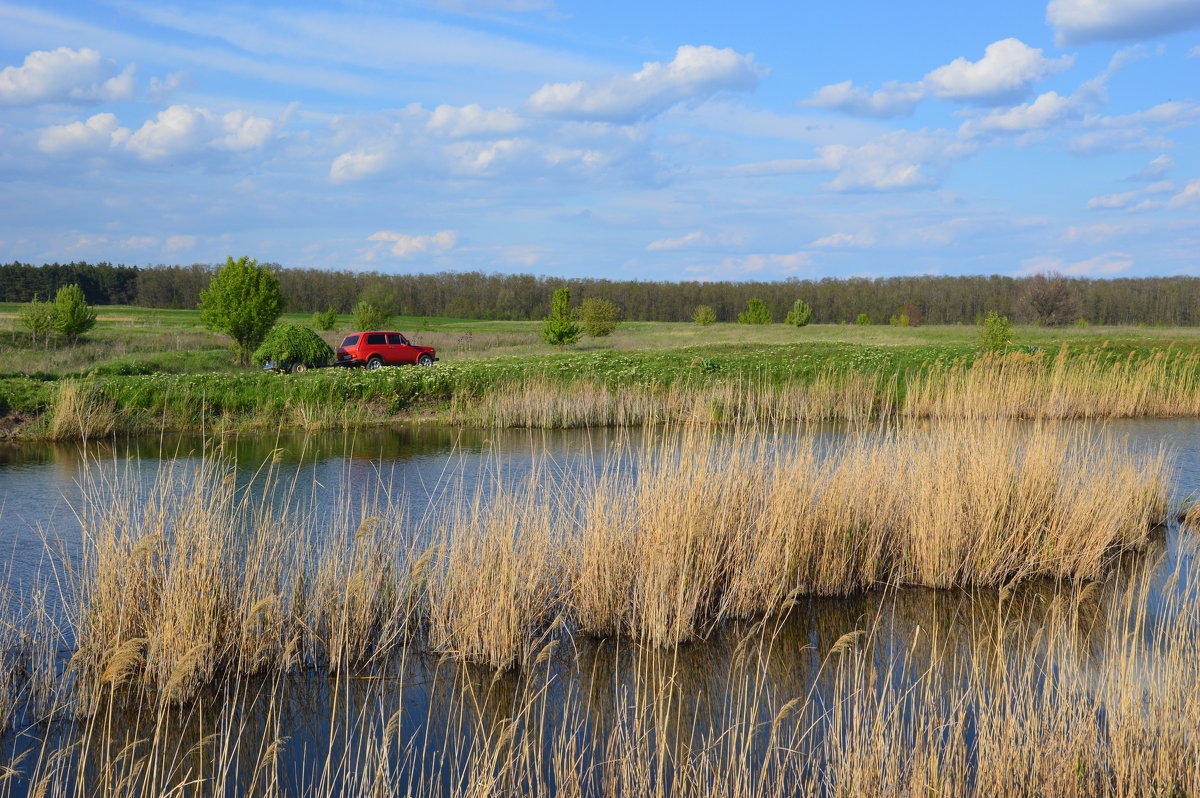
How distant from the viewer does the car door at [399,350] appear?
92.3ft

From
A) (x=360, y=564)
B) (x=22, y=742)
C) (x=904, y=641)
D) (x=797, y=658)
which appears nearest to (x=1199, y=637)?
(x=904, y=641)

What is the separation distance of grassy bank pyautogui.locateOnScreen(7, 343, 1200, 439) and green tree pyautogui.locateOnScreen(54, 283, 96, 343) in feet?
46.2

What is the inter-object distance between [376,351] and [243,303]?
4.61 metres

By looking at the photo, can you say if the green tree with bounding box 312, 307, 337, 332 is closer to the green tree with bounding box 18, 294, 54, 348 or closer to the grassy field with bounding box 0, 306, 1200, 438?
the green tree with bounding box 18, 294, 54, 348

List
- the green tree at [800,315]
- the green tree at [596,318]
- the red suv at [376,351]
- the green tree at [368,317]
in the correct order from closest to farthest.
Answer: the red suv at [376,351], the green tree at [368,317], the green tree at [596,318], the green tree at [800,315]

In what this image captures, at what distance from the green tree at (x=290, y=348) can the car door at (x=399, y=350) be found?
213cm

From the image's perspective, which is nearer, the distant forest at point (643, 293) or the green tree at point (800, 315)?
the green tree at point (800, 315)

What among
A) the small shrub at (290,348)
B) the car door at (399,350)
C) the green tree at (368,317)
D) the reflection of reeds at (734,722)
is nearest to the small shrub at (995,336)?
the car door at (399,350)

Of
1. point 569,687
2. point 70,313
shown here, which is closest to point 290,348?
point 70,313

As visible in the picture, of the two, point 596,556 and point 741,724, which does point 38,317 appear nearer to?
point 596,556

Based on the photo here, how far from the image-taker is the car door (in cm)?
2812

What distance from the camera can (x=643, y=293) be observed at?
94.3 m

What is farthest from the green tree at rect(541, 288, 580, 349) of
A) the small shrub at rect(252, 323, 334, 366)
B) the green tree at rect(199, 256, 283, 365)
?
the small shrub at rect(252, 323, 334, 366)

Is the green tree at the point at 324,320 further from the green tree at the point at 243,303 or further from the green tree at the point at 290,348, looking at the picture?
the green tree at the point at 290,348
